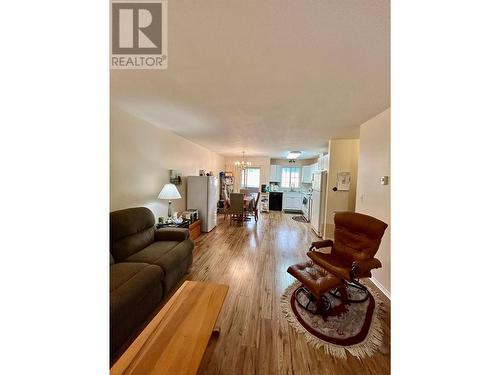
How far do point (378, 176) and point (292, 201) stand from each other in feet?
17.6

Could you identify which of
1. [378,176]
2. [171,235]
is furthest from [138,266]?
[378,176]

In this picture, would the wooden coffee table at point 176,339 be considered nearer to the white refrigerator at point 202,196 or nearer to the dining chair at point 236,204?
the white refrigerator at point 202,196

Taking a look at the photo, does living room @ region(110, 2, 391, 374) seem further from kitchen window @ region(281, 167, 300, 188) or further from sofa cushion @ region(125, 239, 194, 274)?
kitchen window @ region(281, 167, 300, 188)

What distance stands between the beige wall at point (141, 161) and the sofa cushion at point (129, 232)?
13.4 inches

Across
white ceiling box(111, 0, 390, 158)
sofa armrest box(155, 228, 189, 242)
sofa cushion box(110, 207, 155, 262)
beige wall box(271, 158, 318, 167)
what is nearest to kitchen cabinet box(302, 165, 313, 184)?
beige wall box(271, 158, 318, 167)

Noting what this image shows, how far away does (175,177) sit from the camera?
4285 millimetres

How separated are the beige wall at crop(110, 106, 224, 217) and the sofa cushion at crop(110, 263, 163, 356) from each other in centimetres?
117

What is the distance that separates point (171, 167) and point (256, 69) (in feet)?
10.6

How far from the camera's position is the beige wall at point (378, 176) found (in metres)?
2.43

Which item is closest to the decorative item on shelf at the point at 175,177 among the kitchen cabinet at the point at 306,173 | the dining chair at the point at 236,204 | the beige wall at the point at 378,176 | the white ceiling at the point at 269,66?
the white ceiling at the point at 269,66

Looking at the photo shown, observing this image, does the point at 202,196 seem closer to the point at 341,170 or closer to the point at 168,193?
the point at 168,193

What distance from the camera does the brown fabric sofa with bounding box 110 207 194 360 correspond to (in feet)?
4.99
